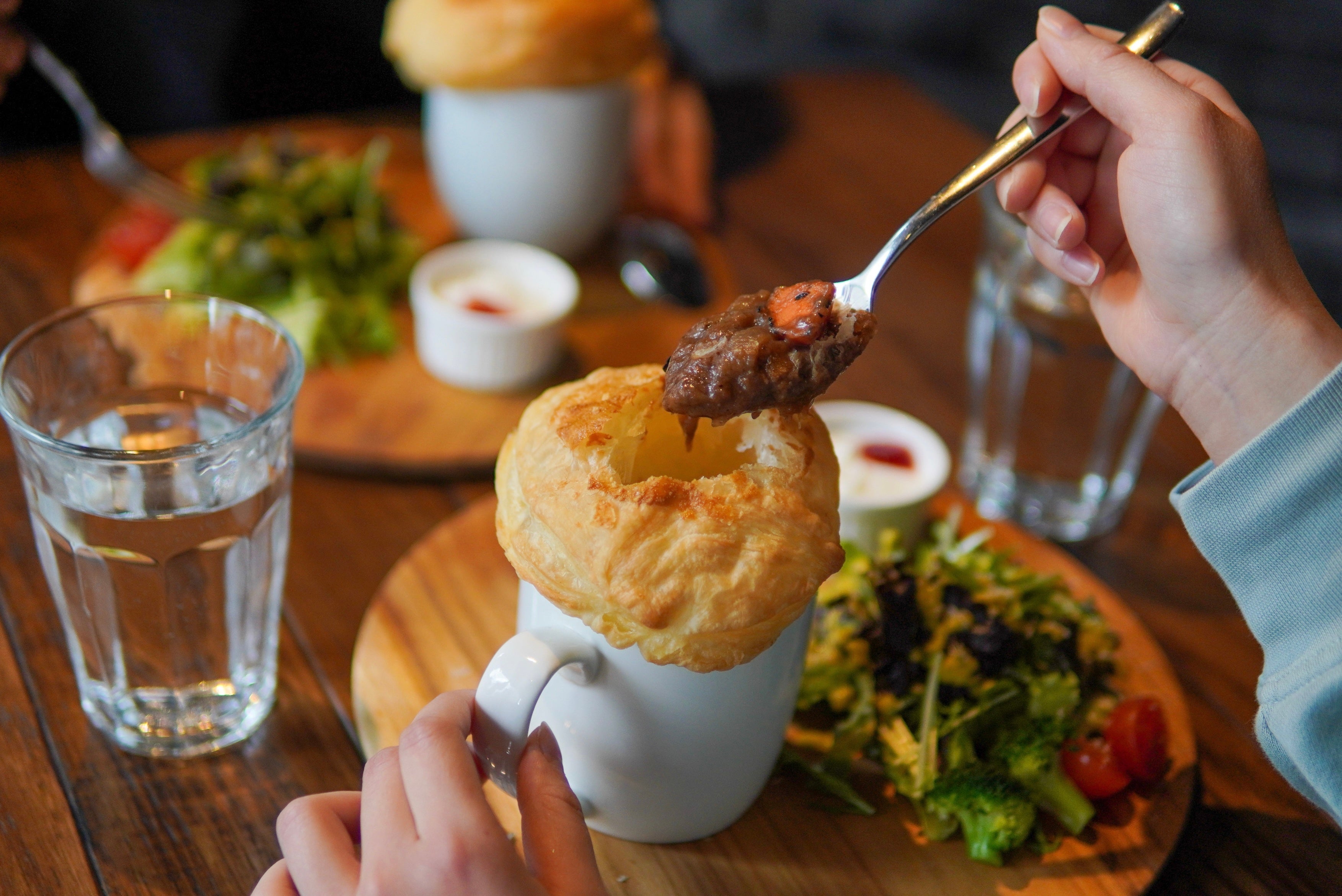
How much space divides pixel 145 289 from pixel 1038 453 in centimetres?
211

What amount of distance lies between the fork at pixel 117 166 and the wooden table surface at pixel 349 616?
28cm

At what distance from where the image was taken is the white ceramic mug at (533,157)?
2.87 meters

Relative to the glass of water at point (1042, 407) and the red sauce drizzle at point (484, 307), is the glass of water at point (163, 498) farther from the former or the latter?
the glass of water at point (1042, 407)

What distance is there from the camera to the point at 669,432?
165 centimetres

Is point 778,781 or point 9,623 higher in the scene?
point 778,781

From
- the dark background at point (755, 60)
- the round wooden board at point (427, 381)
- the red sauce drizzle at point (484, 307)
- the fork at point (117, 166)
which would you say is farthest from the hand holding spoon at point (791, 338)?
the dark background at point (755, 60)

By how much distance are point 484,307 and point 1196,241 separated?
1.62 metres

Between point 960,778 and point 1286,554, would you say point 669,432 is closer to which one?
point 960,778

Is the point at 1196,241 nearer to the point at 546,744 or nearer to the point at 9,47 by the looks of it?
the point at 546,744

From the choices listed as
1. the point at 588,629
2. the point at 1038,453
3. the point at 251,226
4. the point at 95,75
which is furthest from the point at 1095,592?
the point at 95,75

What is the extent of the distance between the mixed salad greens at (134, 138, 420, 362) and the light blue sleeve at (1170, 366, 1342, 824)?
190cm

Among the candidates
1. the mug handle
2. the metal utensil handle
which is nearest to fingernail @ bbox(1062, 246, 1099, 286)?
the metal utensil handle

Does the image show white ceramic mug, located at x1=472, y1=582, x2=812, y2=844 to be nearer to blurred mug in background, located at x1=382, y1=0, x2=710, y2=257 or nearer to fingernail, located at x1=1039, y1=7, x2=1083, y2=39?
fingernail, located at x1=1039, y1=7, x2=1083, y2=39

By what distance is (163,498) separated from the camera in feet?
5.23
